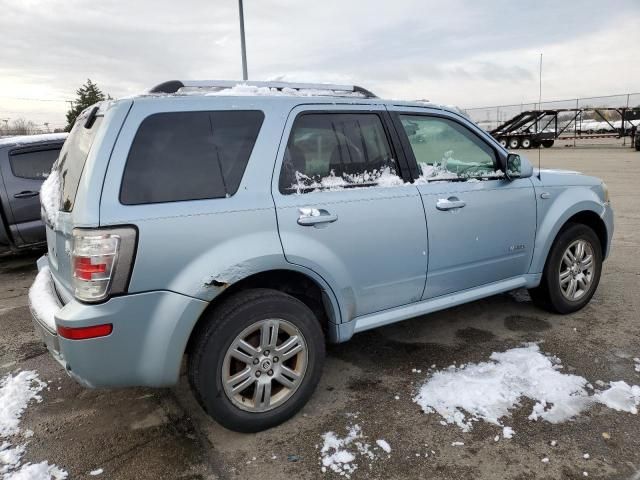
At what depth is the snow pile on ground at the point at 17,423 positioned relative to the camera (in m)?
2.55

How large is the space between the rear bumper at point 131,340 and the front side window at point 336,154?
888mm

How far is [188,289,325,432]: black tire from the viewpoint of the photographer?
2576 mm

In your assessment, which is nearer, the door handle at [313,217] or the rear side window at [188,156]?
the rear side window at [188,156]

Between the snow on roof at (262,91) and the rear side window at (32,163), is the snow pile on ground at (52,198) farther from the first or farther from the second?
the rear side window at (32,163)

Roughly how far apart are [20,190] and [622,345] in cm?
682

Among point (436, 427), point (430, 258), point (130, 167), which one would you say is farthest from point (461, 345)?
point (130, 167)

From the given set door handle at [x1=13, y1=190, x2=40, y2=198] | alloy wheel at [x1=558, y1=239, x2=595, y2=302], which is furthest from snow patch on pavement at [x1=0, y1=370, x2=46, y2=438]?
alloy wheel at [x1=558, y1=239, x2=595, y2=302]

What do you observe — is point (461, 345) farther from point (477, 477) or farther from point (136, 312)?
point (136, 312)

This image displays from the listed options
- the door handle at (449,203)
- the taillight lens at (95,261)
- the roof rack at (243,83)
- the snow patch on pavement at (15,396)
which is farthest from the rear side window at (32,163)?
the door handle at (449,203)

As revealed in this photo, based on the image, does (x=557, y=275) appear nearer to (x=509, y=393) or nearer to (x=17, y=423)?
(x=509, y=393)

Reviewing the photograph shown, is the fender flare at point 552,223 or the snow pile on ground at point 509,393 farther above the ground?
the fender flare at point 552,223

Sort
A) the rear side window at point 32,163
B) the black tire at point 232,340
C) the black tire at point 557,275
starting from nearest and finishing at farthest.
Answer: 1. the black tire at point 232,340
2. the black tire at point 557,275
3. the rear side window at point 32,163

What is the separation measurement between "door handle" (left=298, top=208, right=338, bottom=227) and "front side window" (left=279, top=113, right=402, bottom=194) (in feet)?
0.44

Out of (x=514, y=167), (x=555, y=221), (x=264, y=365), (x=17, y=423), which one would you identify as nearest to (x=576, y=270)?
(x=555, y=221)
